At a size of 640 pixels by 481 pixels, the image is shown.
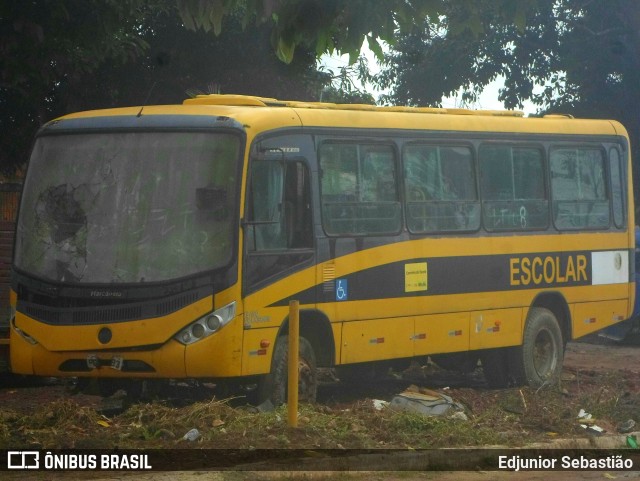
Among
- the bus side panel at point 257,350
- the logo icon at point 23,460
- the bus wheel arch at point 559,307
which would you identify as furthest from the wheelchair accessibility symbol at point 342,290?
the logo icon at point 23,460

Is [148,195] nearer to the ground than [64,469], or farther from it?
farther from it

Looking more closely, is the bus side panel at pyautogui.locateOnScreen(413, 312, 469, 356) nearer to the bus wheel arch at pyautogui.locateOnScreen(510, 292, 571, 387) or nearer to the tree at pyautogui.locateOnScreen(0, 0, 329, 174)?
the bus wheel arch at pyautogui.locateOnScreen(510, 292, 571, 387)

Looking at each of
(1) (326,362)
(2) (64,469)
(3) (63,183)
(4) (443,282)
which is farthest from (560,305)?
(2) (64,469)

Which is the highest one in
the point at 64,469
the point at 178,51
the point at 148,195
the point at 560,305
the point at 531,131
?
the point at 178,51

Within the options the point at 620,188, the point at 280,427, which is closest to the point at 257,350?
the point at 280,427

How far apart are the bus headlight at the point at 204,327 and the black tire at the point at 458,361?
3793mm

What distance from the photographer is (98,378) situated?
487 inches

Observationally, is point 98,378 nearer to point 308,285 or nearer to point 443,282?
point 308,285

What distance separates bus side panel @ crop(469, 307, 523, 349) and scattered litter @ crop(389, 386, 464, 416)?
1.74 m

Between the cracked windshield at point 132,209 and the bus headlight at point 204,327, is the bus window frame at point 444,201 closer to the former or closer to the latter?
the cracked windshield at point 132,209

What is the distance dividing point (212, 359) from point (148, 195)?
1640 mm

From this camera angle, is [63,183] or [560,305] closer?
[63,183]

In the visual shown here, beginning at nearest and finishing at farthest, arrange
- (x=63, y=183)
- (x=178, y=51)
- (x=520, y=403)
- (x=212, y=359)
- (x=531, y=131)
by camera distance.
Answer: (x=212, y=359), (x=63, y=183), (x=520, y=403), (x=531, y=131), (x=178, y=51)

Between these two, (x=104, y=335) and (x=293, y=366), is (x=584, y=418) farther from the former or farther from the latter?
(x=104, y=335)
